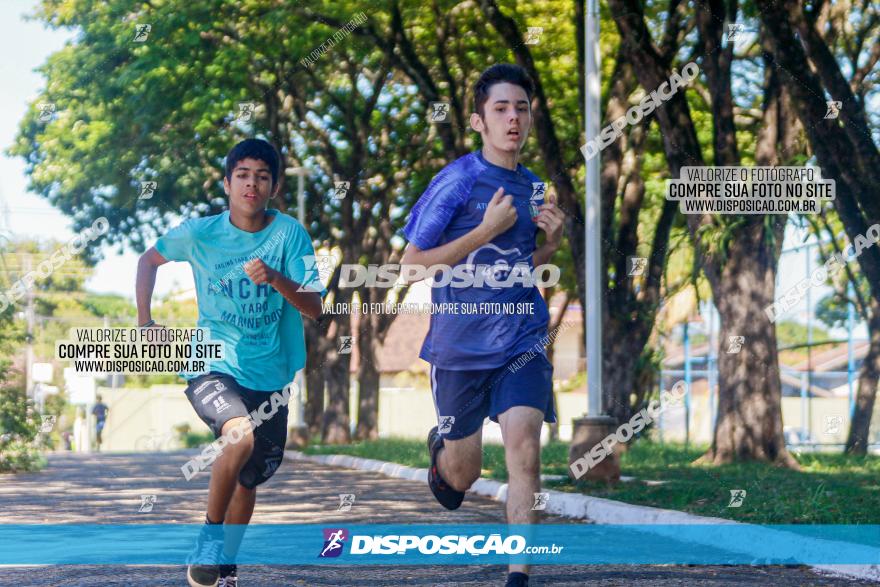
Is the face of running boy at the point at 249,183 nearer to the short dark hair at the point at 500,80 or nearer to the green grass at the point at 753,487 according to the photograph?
the short dark hair at the point at 500,80

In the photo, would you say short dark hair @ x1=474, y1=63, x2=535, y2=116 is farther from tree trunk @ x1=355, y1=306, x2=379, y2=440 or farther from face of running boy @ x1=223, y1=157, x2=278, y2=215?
tree trunk @ x1=355, y1=306, x2=379, y2=440

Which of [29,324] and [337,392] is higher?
[29,324]

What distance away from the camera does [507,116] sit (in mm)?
5863

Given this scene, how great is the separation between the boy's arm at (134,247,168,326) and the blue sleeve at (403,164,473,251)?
1155 mm

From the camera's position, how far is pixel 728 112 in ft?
51.0

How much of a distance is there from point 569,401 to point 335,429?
29779mm

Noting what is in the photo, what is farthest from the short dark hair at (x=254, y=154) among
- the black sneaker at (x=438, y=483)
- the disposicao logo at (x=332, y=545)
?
the disposicao logo at (x=332, y=545)

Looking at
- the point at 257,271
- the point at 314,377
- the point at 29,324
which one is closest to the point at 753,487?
the point at 257,271

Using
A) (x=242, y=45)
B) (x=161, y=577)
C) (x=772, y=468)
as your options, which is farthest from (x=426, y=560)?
(x=242, y=45)

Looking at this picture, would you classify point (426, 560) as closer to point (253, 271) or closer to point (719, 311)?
point (253, 271)

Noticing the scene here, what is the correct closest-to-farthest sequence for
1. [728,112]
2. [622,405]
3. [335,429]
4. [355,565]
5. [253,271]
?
[253,271]
[355,565]
[728,112]
[622,405]
[335,429]

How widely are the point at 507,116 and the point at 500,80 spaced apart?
17cm

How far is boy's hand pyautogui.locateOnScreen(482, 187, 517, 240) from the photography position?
5641 mm

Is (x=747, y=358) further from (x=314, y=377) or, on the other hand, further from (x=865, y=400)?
(x=314, y=377)
